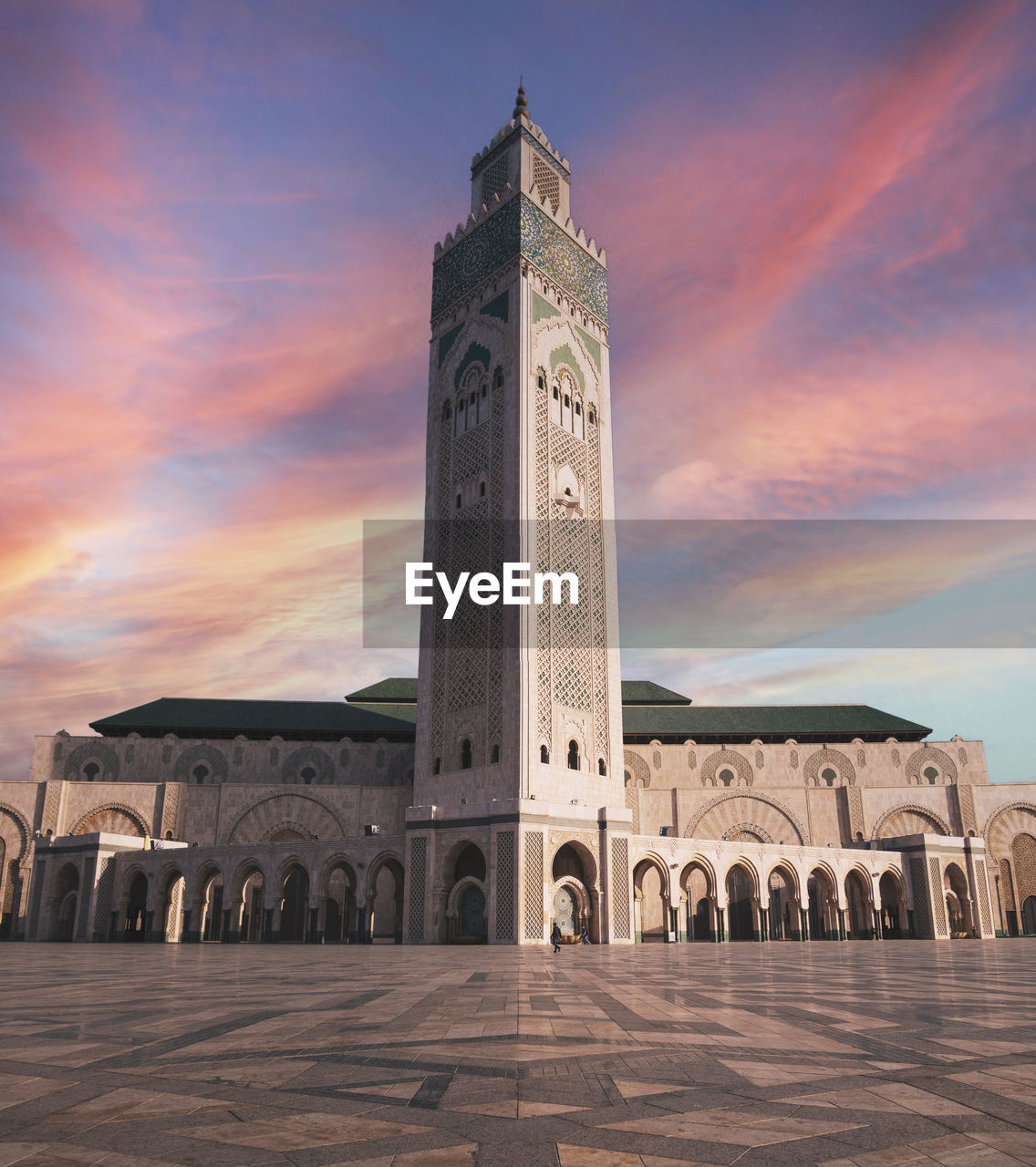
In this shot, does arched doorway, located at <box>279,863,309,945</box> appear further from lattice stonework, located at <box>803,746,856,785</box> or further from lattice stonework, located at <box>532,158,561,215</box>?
lattice stonework, located at <box>532,158,561,215</box>

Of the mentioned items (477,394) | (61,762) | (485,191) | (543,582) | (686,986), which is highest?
(485,191)

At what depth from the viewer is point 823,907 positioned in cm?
3466

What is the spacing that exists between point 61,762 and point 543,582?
23.5 m

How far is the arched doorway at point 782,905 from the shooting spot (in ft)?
107

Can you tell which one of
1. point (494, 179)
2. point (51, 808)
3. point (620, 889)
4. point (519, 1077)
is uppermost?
point (494, 179)

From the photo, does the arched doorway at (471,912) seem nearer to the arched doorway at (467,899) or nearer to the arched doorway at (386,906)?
the arched doorway at (467,899)

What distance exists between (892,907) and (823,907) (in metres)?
3.25

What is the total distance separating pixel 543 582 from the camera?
2938 centimetres

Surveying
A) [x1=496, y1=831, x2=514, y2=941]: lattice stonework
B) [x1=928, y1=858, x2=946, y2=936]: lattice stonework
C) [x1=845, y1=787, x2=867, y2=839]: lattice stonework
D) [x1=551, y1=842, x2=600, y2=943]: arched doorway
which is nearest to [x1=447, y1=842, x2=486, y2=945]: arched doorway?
[x1=496, y1=831, x2=514, y2=941]: lattice stonework

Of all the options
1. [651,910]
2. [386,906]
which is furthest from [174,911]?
[651,910]

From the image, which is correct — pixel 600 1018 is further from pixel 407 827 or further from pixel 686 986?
pixel 407 827

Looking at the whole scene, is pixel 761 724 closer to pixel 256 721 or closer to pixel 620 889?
pixel 620 889

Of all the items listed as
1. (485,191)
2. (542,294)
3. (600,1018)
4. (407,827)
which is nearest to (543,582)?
(407,827)

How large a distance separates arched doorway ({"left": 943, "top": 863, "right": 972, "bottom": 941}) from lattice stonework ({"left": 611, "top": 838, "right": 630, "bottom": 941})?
629 inches
